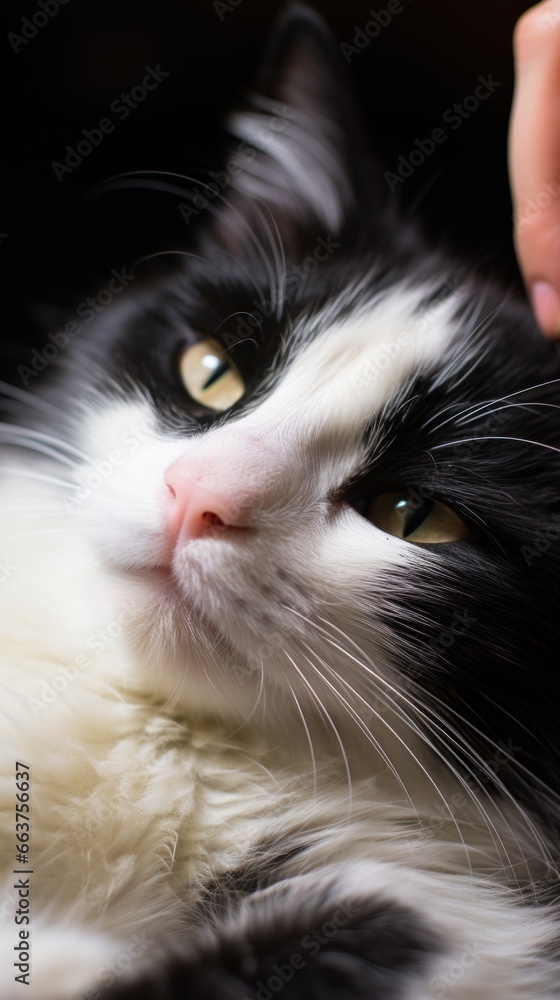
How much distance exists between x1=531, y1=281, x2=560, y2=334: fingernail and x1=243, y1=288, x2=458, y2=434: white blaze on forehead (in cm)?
8

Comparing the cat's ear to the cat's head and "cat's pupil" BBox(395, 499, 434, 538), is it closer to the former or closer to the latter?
the cat's head

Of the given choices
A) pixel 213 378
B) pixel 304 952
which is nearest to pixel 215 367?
pixel 213 378

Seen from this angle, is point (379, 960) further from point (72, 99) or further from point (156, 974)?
point (72, 99)

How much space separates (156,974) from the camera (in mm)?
524

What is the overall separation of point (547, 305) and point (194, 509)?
366mm

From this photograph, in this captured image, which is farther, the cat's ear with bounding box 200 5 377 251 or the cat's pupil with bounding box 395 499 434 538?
the cat's ear with bounding box 200 5 377 251

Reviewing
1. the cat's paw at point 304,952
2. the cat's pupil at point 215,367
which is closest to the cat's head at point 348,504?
the cat's pupil at point 215,367

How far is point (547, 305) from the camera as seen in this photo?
70 centimetres

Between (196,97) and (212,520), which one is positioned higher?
(196,97)

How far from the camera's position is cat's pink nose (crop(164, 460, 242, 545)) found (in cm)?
60

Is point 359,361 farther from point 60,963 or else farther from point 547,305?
point 60,963

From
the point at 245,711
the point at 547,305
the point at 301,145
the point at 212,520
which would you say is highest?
the point at 301,145

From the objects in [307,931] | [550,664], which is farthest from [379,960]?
[550,664]

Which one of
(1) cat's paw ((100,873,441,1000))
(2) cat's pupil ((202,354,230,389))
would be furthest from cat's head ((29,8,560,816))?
(1) cat's paw ((100,873,441,1000))
